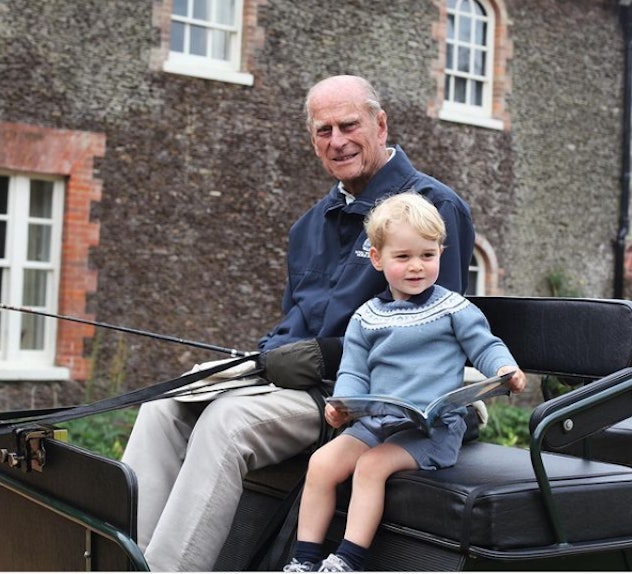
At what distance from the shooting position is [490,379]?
2.91m

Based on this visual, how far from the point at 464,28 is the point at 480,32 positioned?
10.5 inches

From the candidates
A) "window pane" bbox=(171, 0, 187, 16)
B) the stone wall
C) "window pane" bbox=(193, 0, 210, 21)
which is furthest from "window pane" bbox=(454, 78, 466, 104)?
"window pane" bbox=(171, 0, 187, 16)

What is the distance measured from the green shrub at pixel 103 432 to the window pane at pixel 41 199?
2.07m

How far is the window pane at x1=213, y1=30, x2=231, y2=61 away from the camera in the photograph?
1223cm

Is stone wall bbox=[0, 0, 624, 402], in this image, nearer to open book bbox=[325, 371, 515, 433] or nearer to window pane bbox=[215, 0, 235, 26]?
window pane bbox=[215, 0, 235, 26]

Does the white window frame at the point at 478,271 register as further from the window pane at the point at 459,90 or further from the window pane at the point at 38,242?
the window pane at the point at 38,242

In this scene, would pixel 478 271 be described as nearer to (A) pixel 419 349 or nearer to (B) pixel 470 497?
(A) pixel 419 349

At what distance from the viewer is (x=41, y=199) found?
11.1m

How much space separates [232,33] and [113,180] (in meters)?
2.20

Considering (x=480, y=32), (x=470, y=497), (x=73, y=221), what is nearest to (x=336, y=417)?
(x=470, y=497)

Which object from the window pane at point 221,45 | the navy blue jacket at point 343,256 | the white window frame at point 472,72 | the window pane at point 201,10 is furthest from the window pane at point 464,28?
the navy blue jacket at point 343,256

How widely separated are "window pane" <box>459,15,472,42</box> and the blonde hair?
11.5 metres

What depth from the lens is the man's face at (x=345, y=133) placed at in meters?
3.76

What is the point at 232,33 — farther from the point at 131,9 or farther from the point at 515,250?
the point at 515,250
